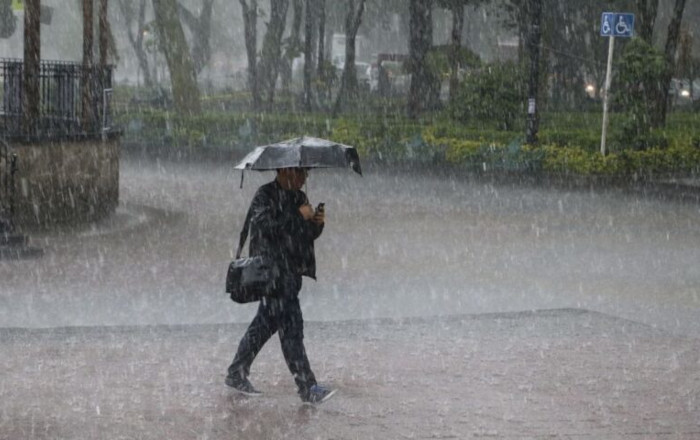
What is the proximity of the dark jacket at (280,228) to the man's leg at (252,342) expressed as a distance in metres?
0.39

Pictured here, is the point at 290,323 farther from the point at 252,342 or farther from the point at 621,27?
the point at 621,27

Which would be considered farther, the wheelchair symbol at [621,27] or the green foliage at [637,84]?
the green foliage at [637,84]

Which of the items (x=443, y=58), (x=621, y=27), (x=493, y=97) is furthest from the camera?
(x=443, y=58)

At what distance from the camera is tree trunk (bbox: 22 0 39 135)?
716 inches

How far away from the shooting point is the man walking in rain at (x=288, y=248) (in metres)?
8.78

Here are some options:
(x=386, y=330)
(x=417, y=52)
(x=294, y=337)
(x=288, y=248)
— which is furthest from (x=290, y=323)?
(x=417, y=52)

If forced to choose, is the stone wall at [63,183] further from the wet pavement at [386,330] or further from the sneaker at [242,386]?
the sneaker at [242,386]

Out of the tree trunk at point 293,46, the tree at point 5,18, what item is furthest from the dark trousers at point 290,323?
the tree trunk at point 293,46

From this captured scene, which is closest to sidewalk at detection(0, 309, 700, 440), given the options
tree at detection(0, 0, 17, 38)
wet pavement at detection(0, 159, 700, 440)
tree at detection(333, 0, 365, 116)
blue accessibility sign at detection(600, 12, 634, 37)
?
wet pavement at detection(0, 159, 700, 440)

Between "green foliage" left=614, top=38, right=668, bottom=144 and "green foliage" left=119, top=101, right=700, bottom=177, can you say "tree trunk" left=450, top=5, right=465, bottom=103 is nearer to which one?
"green foliage" left=119, top=101, right=700, bottom=177

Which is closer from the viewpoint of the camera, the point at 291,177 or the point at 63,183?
the point at 291,177

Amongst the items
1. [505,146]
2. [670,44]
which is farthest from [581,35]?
[505,146]

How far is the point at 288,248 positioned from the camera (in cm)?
884

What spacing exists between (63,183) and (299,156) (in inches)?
412
